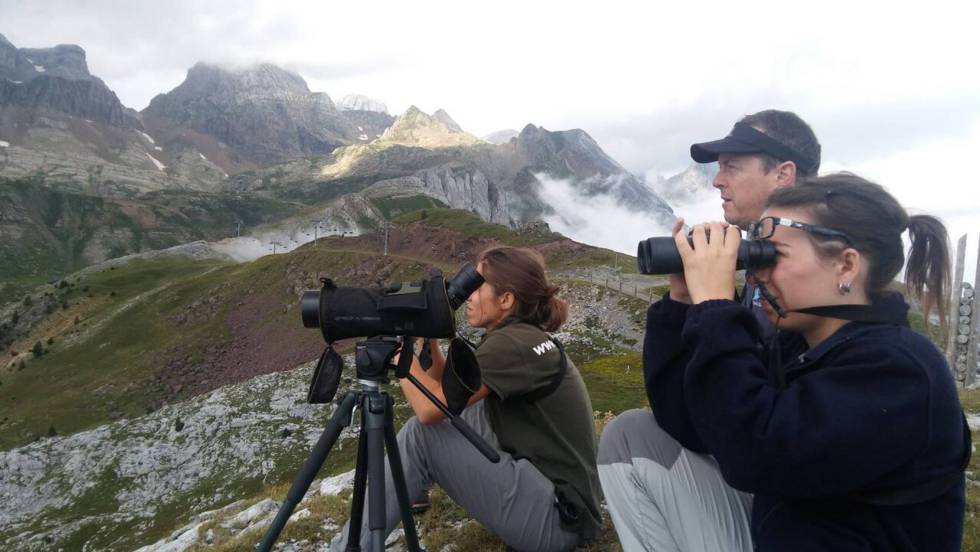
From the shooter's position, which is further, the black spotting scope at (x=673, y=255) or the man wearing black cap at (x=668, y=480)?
the man wearing black cap at (x=668, y=480)

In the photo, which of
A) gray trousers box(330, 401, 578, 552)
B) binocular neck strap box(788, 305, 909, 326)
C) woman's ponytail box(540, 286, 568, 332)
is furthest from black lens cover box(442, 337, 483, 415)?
binocular neck strap box(788, 305, 909, 326)

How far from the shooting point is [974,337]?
14750mm

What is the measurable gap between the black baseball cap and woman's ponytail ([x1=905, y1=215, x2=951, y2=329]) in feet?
7.52

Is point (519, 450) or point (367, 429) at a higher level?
point (367, 429)

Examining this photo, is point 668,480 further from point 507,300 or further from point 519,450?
point 507,300

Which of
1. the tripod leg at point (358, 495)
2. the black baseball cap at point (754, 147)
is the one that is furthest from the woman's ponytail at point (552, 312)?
the black baseball cap at point (754, 147)

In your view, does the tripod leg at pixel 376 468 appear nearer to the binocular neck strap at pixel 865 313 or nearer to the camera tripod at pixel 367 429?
the camera tripod at pixel 367 429

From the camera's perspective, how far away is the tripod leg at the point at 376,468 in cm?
320

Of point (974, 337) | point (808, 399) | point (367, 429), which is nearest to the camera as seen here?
point (808, 399)

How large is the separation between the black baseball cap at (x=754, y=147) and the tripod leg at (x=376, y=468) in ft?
11.4

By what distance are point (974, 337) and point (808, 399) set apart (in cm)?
1686

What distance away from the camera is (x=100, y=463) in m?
24.6

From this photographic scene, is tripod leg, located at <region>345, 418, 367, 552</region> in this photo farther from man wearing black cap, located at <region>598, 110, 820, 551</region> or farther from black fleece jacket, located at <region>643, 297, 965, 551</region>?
black fleece jacket, located at <region>643, 297, 965, 551</region>

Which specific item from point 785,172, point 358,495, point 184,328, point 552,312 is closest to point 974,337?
point 785,172
